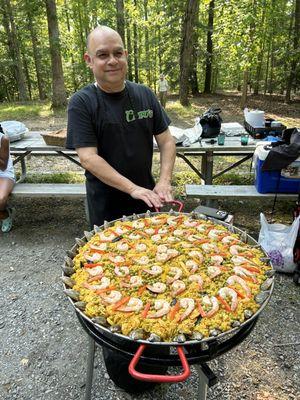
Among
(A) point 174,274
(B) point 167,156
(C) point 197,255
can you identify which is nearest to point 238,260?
(C) point 197,255

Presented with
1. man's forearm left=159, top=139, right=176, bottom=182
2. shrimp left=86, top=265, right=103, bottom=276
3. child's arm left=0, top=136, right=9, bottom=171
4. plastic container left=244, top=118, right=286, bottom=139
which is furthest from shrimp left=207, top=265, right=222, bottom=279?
child's arm left=0, top=136, right=9, bottom=171

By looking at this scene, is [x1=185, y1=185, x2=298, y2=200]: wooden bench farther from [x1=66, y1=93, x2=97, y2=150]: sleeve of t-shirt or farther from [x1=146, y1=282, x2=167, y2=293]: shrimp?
[x1=146, y1=282, x2=167, y2=293]: shrimp

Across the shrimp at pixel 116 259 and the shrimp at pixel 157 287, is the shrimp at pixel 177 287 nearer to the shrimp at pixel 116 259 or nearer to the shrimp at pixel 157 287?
the shrimp at pixel 157 287

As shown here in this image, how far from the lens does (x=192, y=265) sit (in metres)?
1.73

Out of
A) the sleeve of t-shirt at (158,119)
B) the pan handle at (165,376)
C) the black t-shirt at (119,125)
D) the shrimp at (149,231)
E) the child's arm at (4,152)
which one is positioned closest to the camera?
the pan handle at (165,376)

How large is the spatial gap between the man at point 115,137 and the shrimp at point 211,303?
76 cm

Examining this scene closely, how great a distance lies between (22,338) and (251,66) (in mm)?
9786

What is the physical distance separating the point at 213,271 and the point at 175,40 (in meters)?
18.6

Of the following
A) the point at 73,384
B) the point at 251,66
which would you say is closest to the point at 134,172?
the point at 73,384

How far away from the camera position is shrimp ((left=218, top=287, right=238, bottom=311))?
1.45m

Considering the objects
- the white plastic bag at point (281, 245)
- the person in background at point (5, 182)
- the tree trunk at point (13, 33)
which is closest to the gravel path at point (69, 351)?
the white plastic bag at point (281, 245)

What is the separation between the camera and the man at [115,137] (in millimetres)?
2182

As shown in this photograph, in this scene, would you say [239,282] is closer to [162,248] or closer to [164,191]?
[162,248]

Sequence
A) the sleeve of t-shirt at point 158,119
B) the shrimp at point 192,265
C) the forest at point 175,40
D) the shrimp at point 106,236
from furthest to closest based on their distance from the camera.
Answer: the forest at point 175,40 < the sleeve of t-shirt at point 158,119 < the shrimp at point 106,236 < the shrimp at point 192,265
